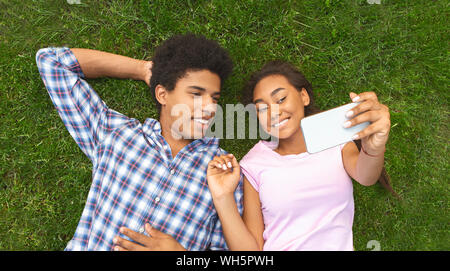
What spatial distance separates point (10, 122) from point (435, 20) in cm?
412

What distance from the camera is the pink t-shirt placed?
221 centimetres

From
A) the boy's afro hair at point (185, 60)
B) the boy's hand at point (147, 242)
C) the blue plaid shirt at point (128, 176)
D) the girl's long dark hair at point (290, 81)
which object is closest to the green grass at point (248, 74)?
the girl's long dark hair at point (290, 81)

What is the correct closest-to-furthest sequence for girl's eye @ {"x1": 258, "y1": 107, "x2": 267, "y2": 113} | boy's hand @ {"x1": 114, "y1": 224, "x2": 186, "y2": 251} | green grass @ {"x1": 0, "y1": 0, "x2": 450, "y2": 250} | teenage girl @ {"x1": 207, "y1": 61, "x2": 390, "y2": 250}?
boy's hand @ {"x1": 114, "y1": 224, "x2": 186, "y2": 251} < teenage girl @ {"x1": 207, "y1": 61, "x2": 390, "y2": 250} < girl's eye @ {"x1": 258, "y1": 107, "x2": 267, "y2": 113} < green grass @ {"x1": 0, "y1": 0, "x2": 450, "y2": 250}

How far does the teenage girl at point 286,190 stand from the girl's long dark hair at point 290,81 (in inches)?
3.9

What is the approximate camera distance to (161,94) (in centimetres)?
234

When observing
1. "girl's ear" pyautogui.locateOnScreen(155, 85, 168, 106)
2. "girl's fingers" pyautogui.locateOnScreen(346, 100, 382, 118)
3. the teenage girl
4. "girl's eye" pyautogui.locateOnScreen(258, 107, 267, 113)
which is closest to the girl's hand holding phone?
"girl's fingers" pyautogui.locateOnScreen(346, 100, 382, 118)

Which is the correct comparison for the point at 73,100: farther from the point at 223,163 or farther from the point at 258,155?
the point at 258,155

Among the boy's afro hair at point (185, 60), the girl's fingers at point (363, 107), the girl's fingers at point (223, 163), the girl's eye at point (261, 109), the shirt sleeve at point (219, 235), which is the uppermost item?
the boy's afro hair at point (185, 60)

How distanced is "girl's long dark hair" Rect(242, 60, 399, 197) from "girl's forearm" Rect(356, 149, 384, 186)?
353 mm

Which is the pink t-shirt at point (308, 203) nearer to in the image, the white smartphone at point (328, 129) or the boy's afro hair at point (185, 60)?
the white smartphone at point (328, 129)

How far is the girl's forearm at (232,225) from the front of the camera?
214 cm

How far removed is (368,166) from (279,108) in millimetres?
729

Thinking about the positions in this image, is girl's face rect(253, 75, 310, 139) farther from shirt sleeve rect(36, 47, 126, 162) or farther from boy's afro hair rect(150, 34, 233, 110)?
shirt sleeve rect(36, 47, 126, 162)
